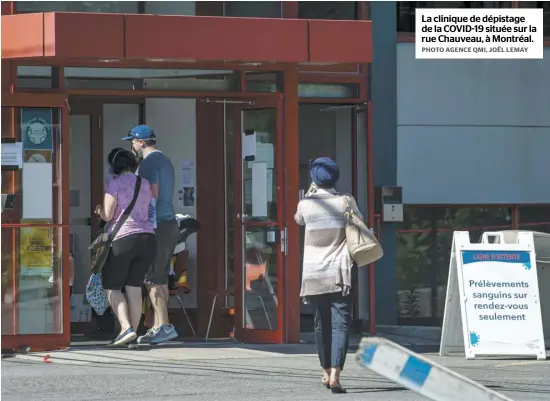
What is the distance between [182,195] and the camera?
12492 millimetres

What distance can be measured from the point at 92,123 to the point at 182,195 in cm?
117

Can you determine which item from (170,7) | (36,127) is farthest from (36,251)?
(170,7)

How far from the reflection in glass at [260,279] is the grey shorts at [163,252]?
2.65 feet

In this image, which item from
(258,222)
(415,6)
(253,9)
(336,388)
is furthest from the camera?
(415,6)

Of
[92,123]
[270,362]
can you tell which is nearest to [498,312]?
[270,362]

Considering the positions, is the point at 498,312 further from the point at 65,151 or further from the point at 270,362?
the point at 65,151

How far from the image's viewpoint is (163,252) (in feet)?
36.2

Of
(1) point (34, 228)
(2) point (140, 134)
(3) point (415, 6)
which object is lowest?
(1) point (34, 228)

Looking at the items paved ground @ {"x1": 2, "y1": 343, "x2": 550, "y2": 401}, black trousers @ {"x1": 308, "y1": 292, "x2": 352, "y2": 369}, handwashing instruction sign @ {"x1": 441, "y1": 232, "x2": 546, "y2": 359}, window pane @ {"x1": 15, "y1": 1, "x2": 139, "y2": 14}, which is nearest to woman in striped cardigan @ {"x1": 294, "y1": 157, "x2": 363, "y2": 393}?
black trousers @ {"x1": 308, "y1": 292, "x2": 352, "y2": 369}

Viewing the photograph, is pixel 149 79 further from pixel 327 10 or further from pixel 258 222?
pixel 327 10

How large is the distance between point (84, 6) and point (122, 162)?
194 cm

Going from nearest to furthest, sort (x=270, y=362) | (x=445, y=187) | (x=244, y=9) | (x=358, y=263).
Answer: (x=358, y=263) → (x=270, y=362) → (x=244, y=9) → (x=445, y=187)
